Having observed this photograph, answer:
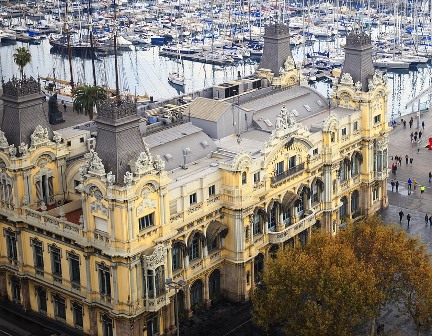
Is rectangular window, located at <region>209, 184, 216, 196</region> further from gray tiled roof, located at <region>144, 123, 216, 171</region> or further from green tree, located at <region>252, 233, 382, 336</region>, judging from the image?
green tree, located at <region>252, 233, 382, 336</region>

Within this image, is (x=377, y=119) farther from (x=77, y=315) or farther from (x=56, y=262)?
(x=77, y=315)

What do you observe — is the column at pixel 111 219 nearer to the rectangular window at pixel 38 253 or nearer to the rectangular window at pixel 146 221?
the rectangular window at pixel 146 221

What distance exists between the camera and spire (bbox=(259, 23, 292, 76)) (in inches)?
5221

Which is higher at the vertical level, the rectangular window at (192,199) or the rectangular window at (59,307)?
the rectangular window at (192,199)

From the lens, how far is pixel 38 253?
98.3m

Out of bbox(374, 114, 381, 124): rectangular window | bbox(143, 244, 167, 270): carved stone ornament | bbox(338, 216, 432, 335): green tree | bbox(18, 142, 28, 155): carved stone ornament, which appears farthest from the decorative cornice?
bbox(374, 114, 381, 124): rectangular window

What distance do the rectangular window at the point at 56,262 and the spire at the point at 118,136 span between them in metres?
13.2

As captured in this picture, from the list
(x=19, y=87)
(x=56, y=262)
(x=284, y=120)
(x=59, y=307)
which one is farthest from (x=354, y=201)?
(x=19, y=87)

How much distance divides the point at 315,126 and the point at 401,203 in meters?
27.6

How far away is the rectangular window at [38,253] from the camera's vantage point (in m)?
97.8

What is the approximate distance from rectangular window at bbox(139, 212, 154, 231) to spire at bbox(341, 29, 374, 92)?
1946 inches

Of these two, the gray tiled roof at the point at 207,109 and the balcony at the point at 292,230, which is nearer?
the balcony at the point at 292,230

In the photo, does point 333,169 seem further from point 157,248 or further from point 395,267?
point 157,248

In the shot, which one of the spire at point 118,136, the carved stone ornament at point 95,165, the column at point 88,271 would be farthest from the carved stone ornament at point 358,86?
the column at point 88,271
